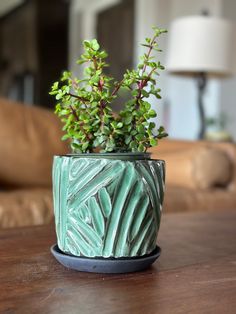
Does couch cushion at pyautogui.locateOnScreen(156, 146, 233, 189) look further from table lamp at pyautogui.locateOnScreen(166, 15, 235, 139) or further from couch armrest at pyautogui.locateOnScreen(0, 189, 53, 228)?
table lamp at pyautogui.locateOnScreen(166, 15, 235, 139)

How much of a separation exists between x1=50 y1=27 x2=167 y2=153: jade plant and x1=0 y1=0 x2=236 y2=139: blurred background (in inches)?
148

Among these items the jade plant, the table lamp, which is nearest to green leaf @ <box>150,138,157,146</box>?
the jade plant

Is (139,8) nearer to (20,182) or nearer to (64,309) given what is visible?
(20,182)

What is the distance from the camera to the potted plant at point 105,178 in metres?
0.56

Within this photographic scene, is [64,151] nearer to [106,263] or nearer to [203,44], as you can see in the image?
[203,44]

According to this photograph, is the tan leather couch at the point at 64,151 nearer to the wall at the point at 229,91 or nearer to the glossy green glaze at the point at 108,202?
the glossy green glaze at the point at 108,202

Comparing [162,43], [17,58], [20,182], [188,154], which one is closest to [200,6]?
[162,43]

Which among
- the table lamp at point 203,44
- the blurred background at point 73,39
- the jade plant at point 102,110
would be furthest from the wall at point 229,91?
the jade plant at point 102,110

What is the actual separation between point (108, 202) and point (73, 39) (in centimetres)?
495

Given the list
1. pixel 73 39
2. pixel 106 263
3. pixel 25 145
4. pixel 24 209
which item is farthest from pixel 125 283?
pixel 73 39

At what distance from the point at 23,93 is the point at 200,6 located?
6.68 feet

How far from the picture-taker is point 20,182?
5.98ft

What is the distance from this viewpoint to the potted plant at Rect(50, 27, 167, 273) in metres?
0.56

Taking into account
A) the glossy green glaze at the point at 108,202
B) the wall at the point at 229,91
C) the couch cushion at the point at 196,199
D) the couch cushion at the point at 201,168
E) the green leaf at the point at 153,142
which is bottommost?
the couch cushion at the point at 196,199
